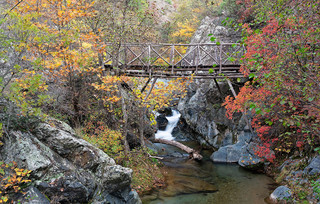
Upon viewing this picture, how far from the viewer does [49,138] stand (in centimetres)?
514

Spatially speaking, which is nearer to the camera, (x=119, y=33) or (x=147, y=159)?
(x=119, y=33)

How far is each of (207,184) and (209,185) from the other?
0.34ft

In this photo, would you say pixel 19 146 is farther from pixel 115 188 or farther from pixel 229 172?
pixel 229 172

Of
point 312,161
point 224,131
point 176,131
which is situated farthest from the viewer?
point 176,131

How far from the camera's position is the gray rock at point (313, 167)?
23.1ft

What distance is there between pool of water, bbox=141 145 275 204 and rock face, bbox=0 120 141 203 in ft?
6.24

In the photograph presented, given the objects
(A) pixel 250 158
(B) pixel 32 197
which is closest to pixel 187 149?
(A) pixel 250 158

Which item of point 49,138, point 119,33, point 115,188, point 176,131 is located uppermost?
point 119,33

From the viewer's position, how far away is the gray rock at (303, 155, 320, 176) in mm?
7047

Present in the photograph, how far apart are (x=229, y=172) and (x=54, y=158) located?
7.77 metres

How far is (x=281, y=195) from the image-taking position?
6793 mm

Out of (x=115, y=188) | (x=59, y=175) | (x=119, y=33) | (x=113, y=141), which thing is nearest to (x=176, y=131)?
(x=113, y=141)

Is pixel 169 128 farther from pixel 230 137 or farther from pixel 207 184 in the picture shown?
pixel 207 184

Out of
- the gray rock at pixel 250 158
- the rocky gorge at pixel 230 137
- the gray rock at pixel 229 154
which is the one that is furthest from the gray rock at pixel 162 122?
the gray rock at pixel 250 158
